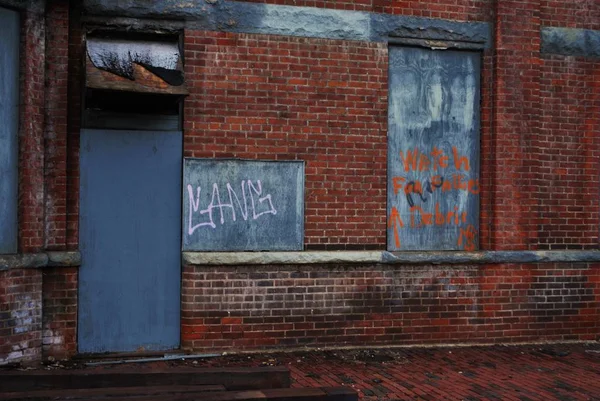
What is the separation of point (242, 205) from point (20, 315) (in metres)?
2.59

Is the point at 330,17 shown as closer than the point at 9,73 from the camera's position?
Answer: No

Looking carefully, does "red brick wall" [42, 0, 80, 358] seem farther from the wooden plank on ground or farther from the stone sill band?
the wooden plank on ground

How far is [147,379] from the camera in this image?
4.63m

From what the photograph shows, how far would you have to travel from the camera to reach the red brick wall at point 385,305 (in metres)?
8.54

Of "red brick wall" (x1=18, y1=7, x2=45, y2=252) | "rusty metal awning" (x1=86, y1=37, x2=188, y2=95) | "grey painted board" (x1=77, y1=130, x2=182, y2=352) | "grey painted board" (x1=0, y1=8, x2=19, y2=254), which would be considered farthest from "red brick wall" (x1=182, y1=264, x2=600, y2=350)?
"rusty metal awning" (x1=86, y1=37, x2=188, y2=95)

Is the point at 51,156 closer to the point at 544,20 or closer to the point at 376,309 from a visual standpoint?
the point at 376,309

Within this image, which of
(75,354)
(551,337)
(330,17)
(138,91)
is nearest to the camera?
(138,91)

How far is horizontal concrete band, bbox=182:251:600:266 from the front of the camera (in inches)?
335

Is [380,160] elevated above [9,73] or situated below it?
below

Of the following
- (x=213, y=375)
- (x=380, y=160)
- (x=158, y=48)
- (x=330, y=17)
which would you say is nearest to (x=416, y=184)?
(x=380, y=160)

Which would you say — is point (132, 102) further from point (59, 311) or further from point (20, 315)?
point (20, 315)

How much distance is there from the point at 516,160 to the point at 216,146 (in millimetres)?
3651

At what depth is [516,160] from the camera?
30.9 feet

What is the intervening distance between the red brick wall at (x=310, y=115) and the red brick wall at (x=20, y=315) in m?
2.18
